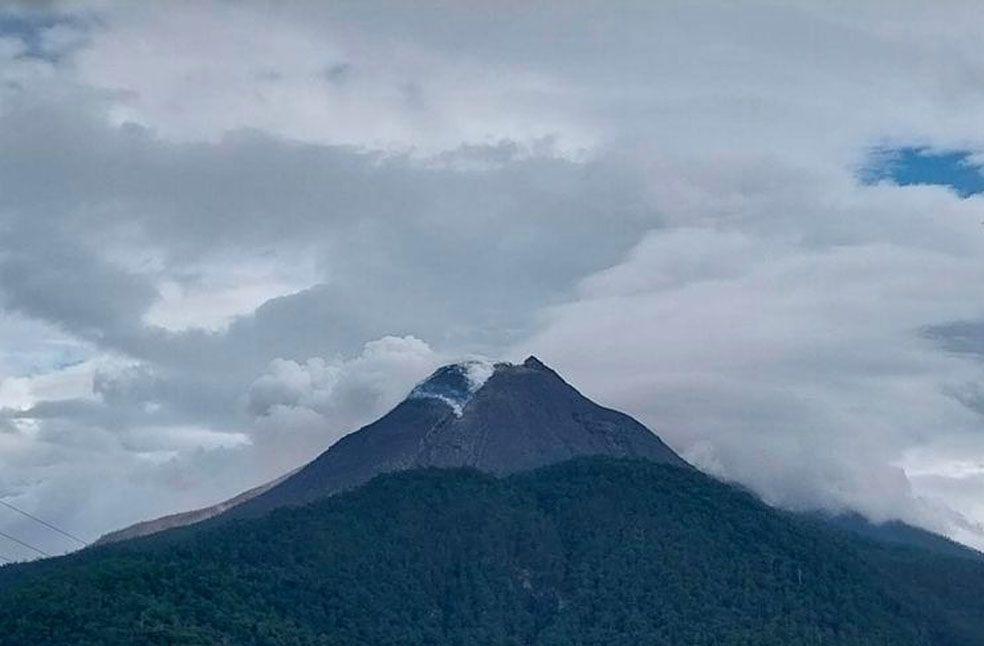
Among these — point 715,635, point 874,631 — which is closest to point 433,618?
point 715,635

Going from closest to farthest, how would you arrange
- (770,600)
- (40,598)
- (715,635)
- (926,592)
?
(40,598) → (715,635) → (770,600) → (926,592)

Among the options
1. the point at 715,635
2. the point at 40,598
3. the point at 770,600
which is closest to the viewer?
the point at 40,598

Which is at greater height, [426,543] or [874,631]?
[426,543]

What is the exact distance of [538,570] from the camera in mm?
175500

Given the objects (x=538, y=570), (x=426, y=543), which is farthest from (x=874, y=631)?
(x=426, y=543)

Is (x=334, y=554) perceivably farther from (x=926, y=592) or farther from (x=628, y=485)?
(x=926, y=592)

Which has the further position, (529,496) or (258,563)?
(529,496)

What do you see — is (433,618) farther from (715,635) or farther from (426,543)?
(715,635)

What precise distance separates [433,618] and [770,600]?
3233cm

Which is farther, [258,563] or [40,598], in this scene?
[258,563]

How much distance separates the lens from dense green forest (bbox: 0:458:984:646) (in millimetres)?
150250

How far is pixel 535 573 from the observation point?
175 meters

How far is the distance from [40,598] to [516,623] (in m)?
49.4

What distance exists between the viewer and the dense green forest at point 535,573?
150250 millimetres
